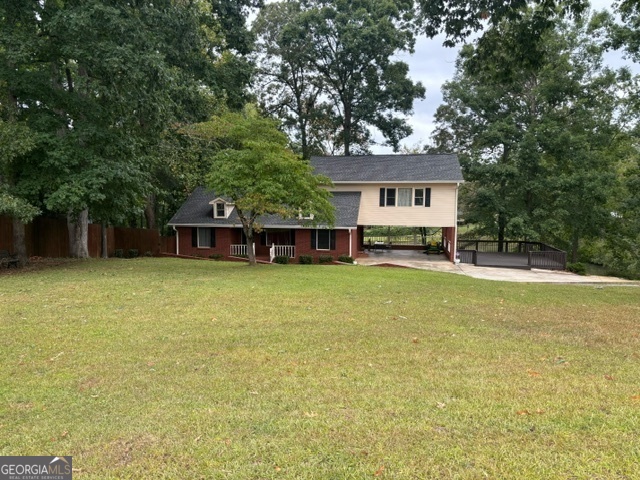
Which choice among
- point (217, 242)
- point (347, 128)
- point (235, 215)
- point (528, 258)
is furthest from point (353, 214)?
point (347, 128)

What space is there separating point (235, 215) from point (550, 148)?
22.5 m

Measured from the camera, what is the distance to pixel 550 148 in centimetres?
2889

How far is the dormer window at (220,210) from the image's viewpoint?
2534 cm

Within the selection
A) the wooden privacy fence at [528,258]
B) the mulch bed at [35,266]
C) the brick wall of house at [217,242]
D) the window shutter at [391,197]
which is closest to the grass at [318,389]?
the mulch bed at [35,266]

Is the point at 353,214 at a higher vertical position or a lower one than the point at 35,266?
higher

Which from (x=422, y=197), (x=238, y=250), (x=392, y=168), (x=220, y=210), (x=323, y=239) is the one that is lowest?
(x=238, y=250)

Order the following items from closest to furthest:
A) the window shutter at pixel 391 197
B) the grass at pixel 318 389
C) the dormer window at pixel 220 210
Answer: the grass at pixel 318 389, the dormer window at pixel 220 210, the window shutter at pixel 391 197

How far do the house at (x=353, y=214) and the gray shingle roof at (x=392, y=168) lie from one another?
6 centimetres

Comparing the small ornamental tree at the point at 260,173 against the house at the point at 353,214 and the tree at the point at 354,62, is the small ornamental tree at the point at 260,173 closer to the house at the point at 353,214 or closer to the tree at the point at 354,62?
the house at the point at 353,214

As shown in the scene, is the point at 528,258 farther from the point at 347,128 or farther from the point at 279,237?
the point at 347,128

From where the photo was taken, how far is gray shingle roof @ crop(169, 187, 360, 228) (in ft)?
78.0

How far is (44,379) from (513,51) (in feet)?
41.7

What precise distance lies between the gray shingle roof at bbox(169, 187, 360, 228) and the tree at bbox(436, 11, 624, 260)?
36.1ft

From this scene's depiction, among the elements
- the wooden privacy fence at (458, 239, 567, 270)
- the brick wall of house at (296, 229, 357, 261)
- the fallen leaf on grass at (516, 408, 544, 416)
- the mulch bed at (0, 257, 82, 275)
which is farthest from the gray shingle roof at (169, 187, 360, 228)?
the fallen leaf on grass at (516, 408, 544, 416)
